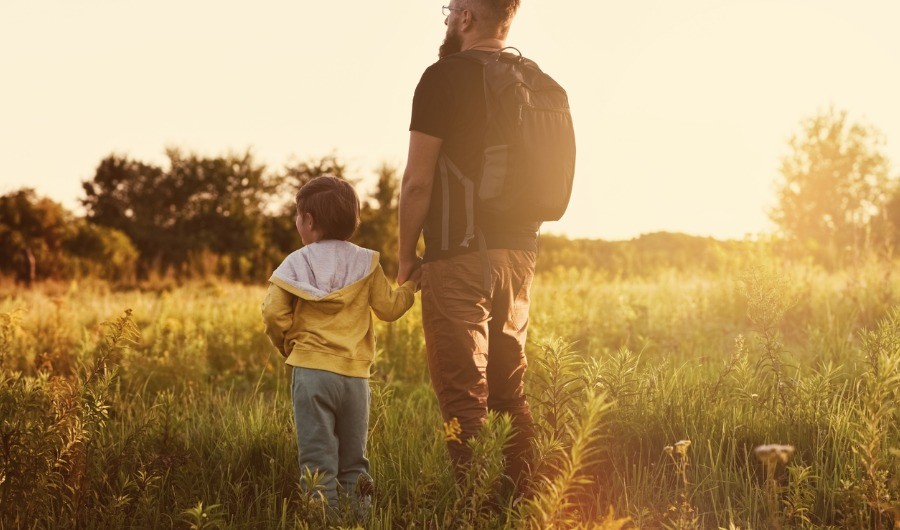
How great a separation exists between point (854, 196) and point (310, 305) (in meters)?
37.8

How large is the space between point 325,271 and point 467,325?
0.67 meters

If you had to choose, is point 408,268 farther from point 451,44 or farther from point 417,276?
point 451,44

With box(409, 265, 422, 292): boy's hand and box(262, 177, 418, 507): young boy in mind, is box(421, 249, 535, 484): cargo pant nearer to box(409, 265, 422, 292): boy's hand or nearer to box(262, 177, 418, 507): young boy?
box(409, 265, 422, 292): boy's hand

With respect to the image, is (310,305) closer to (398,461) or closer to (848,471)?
(398,461)

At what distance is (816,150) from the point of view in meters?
35.5

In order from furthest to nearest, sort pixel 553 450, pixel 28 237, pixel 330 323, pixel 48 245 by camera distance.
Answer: pixel 48 245
pixel 28 237
pixel 330 323
pixel 553 450

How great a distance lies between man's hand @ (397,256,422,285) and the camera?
10.4 ft

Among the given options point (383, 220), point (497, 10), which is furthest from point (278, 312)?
point (383, 220)

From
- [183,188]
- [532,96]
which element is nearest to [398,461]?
[532,96]

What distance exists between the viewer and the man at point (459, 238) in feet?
9.86

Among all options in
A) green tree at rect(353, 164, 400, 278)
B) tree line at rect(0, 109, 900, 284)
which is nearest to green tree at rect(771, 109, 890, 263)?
tree line at rect(0, 109, 900, 284)

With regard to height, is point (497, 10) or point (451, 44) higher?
point (497, 10)

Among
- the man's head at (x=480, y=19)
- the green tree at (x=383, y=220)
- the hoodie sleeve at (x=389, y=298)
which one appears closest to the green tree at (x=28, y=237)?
the green tree at (x=383, y=220)

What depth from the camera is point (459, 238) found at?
304cm
